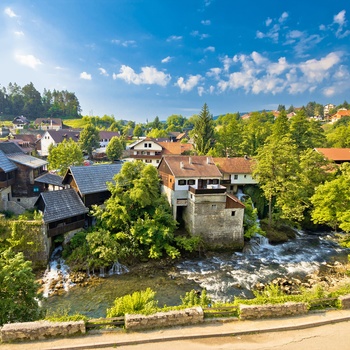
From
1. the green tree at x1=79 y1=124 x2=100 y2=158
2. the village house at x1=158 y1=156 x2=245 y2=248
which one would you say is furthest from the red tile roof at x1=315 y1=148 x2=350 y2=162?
the green tree at x1=79 y1=124 x2=100 y2=158

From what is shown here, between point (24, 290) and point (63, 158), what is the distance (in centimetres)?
2842

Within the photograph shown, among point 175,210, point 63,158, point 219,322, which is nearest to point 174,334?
point 219,322

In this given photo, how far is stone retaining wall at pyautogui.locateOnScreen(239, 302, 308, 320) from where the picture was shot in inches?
382

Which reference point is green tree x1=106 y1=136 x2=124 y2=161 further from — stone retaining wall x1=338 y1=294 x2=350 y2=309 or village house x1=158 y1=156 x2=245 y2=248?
stone retaining wall x1=338 y1=294 x2=350 y2=309

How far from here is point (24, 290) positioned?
1059 centimetres

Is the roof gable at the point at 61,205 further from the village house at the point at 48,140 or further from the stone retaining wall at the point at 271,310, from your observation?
the village house at the point at 48,140

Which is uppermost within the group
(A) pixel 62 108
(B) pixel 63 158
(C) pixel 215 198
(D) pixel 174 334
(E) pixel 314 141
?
(A) pixel 62 108

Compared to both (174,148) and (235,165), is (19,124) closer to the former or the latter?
(174,148)

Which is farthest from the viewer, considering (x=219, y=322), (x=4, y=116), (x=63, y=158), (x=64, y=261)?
(x=4, y=116)

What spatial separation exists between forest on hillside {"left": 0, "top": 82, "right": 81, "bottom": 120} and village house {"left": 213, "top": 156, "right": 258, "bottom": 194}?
A: 107511mm

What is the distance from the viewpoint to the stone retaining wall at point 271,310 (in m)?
9.71

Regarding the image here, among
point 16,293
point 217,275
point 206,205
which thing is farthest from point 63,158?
point 16,293

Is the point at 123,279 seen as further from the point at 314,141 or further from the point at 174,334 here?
the point at 314,141

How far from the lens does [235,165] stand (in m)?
35.6
